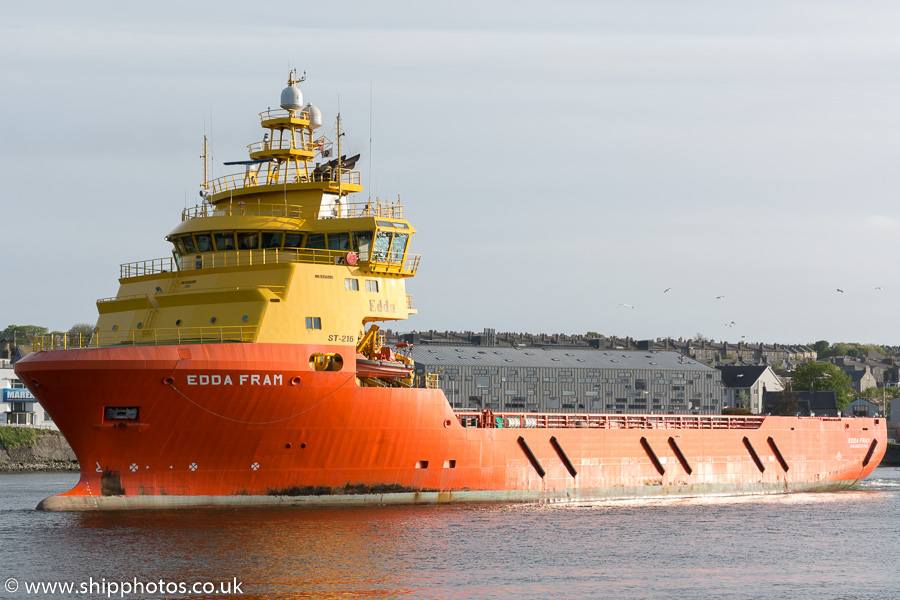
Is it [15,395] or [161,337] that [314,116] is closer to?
[161,337]

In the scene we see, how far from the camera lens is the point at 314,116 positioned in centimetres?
3591

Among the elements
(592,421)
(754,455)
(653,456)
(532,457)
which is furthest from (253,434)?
(754,455)

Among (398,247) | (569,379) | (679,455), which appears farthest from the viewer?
(569,379)

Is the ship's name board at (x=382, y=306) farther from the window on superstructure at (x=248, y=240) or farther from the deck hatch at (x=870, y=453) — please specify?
the deck hatch at (x=870, y=453)

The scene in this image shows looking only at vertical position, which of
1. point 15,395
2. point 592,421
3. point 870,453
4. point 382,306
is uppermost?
point 382,306

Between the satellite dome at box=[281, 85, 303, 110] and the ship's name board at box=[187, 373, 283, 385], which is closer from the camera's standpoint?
the ship's name board at box=[187, 373, 283, 385]

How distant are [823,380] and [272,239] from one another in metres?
93.9

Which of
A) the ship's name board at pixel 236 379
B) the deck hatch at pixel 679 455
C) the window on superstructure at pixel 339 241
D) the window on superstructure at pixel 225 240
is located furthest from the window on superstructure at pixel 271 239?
the deck hatch at pixel 679 455

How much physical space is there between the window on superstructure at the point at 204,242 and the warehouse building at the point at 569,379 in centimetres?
5167

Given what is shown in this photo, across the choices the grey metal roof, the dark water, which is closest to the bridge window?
the dark water

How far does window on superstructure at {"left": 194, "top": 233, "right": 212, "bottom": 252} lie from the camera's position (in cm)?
3309

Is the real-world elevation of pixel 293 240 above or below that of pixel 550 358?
above

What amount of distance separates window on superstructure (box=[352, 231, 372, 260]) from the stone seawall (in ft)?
145

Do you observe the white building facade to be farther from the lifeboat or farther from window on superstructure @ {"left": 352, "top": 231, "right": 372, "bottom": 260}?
the lifeboat
